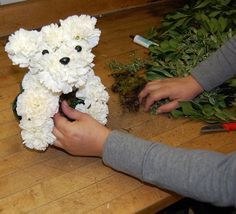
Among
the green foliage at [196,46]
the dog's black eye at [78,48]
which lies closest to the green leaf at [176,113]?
the green foliage at [196,46]

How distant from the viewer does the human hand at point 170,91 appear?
0.72 meters

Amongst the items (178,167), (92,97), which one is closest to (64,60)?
(92,97)

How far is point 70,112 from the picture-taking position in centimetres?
61

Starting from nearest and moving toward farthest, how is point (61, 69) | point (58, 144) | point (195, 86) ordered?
1. point (61, 69)
2. point (58, 144)
3. point (195, 86)

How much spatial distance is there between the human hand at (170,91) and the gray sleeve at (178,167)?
0.15 m

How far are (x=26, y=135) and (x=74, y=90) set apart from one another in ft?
0.35

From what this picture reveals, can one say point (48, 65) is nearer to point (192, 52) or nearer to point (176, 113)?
point (176, 113)

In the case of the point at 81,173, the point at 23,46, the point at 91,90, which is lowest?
the point at 81,173

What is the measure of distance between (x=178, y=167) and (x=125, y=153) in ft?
0.28

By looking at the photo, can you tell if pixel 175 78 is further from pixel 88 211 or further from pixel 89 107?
pixel 88 211

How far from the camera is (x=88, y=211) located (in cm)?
55

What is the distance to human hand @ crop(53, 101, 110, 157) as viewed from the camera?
60 centimetres

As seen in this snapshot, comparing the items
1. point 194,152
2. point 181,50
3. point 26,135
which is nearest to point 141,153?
point 194,152

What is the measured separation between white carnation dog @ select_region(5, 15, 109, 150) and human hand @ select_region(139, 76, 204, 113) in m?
0.15
